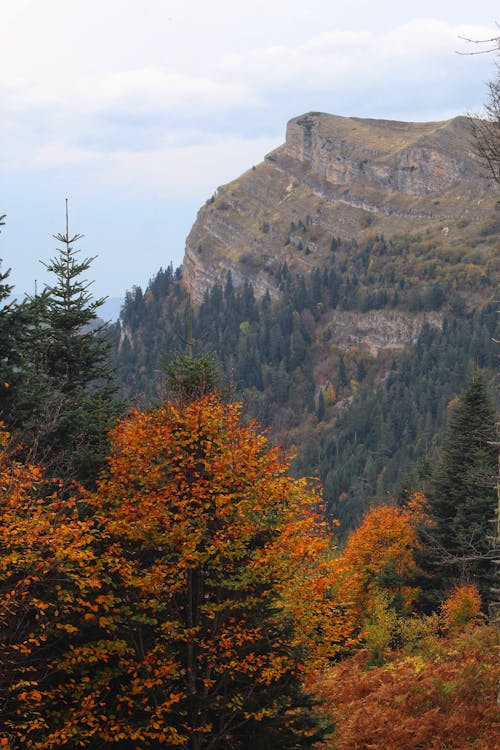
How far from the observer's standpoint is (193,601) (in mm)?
18688

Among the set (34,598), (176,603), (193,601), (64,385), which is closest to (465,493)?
(64,385)

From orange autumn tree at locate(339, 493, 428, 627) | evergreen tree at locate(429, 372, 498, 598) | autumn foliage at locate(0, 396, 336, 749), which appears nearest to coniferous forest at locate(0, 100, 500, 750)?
autumn foliage at locate(0, 396, 336, 749)

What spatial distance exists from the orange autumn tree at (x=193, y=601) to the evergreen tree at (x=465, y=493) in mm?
23660

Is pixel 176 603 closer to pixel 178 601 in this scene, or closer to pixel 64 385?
pixel 178 601

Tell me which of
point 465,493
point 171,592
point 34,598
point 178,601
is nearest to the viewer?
point 34,598

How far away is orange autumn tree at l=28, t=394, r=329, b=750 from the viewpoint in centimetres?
1706

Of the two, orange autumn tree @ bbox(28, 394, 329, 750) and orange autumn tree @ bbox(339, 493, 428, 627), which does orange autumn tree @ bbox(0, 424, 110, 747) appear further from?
orange autumn tree @ bbox(339, 493, 428, 627)

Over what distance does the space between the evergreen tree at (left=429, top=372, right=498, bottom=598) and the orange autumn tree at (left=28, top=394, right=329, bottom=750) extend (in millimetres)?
23660

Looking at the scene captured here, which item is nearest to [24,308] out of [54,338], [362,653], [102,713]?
[54,338]

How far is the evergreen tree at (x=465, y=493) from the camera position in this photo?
40.9 m

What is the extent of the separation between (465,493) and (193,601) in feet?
89.7

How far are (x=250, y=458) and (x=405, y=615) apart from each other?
27.6m

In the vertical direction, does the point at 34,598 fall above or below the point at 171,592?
above

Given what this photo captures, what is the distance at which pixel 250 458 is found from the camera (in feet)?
61.2
